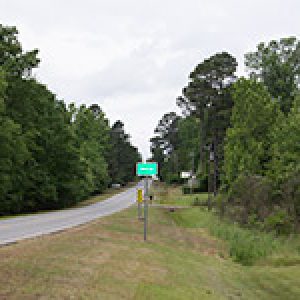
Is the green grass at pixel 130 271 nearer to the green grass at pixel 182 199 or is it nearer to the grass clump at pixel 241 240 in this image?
the grass clump at pixel 241 240

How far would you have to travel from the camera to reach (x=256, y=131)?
3772 cm

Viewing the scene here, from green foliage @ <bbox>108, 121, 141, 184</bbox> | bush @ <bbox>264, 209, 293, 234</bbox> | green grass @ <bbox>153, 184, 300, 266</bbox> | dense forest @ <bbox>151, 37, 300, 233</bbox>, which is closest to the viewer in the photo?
green grass @ <bbox>153, 184, 300, 266</bbox>

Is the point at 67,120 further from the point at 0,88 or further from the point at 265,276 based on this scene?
the point at 265,276

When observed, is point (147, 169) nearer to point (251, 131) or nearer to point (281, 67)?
point (251, 131)

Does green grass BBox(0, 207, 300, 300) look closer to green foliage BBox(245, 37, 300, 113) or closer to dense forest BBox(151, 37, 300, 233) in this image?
dense forest BBox(151, 37, 300, 233)

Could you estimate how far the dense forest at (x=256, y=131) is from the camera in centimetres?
2669

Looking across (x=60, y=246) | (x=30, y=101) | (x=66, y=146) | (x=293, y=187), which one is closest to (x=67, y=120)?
(x=66, y=146)

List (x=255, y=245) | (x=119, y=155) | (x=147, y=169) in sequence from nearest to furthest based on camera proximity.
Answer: (x=147, y=169), (x=255, y=245), (x=119, y=155)

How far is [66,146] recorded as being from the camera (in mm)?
42719

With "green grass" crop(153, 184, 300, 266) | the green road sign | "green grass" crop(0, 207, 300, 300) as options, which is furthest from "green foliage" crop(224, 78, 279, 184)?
the green road sign

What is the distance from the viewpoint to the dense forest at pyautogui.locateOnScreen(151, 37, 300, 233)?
26.7 meters

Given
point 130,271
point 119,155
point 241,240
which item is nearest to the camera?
Answer: point 130,271

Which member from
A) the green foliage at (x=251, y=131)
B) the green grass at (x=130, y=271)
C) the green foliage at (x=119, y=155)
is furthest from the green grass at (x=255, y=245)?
the green foliage at (x=119, y=155)

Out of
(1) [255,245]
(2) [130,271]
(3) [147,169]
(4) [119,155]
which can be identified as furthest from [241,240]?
(4) [119,155]
